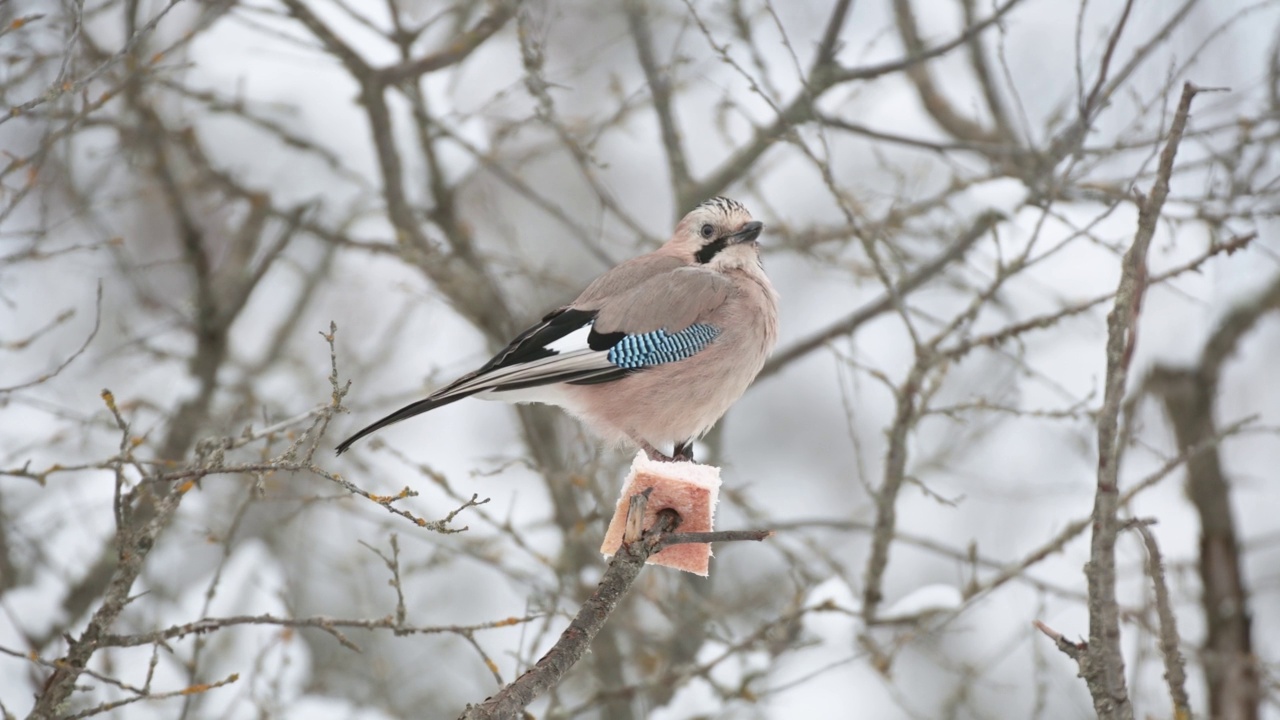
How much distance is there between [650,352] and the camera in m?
4.00

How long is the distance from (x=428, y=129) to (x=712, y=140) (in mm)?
4038

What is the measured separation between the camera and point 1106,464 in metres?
2.12

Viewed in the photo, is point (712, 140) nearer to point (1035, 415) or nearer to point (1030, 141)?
point (1030, 141)

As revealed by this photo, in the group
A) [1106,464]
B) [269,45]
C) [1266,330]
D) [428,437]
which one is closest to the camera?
[1106,464]

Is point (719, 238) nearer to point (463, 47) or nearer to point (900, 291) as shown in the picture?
point (900, 291)

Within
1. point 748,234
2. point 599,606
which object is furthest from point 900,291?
point 599,606

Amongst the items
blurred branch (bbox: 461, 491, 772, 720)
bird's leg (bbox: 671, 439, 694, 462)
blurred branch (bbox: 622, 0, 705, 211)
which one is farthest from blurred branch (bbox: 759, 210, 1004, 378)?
blurred branch (bbox: 461, 491, 772, 720)

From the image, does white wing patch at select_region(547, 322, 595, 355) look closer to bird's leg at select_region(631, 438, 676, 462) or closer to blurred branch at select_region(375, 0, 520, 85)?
bird's leg at select_region(631, 438, 676, 462)

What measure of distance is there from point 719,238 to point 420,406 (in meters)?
1.75

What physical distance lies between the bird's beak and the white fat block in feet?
4.92

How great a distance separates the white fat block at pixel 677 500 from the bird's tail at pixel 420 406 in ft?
1.95

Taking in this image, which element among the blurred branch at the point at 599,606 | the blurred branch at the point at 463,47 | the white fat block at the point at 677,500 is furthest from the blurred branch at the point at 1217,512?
the blurred branch at the point at 463,47

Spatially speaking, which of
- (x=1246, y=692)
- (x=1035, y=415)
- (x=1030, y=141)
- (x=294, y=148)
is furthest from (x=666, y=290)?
(x=1246, y=692)

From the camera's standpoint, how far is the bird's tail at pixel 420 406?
3040 mm
